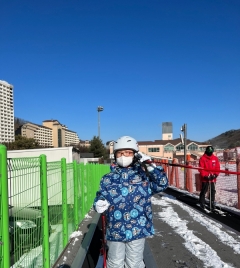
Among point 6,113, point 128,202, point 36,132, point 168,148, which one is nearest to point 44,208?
point 128,202

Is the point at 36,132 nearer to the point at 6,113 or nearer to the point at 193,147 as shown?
the point at 6,113

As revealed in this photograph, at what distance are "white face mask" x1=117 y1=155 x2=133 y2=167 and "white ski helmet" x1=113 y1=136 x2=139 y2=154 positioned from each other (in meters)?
0.10

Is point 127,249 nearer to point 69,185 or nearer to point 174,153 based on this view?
point 69,185

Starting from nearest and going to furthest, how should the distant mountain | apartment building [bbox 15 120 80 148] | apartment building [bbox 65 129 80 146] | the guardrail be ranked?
the guardrail → the distant mountain → apartment building [bbox 15 120 80 148] → apartment building [bbox 65 129 80 146]

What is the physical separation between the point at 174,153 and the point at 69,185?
3336 inches

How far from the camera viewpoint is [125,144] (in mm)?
3305

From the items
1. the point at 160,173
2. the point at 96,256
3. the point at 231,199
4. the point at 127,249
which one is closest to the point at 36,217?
the point at 127,249

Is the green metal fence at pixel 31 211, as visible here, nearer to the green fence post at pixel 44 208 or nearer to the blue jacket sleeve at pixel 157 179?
the green fence post at pixel 44 208

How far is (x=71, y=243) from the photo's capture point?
5.38 m

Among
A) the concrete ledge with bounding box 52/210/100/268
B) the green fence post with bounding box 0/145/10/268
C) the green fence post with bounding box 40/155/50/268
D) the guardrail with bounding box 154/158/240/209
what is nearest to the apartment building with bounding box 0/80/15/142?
the guardrail with bounding box 154/158/240/209

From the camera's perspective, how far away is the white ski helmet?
3299mm

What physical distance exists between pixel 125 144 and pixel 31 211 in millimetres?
1286

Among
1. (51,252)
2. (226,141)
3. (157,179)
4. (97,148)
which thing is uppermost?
(226,141)

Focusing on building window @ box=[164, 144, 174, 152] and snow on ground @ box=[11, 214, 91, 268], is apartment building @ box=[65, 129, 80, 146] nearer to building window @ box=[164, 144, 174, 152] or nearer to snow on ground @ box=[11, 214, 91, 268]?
building window @ box=[164, 144, 174, 152]
